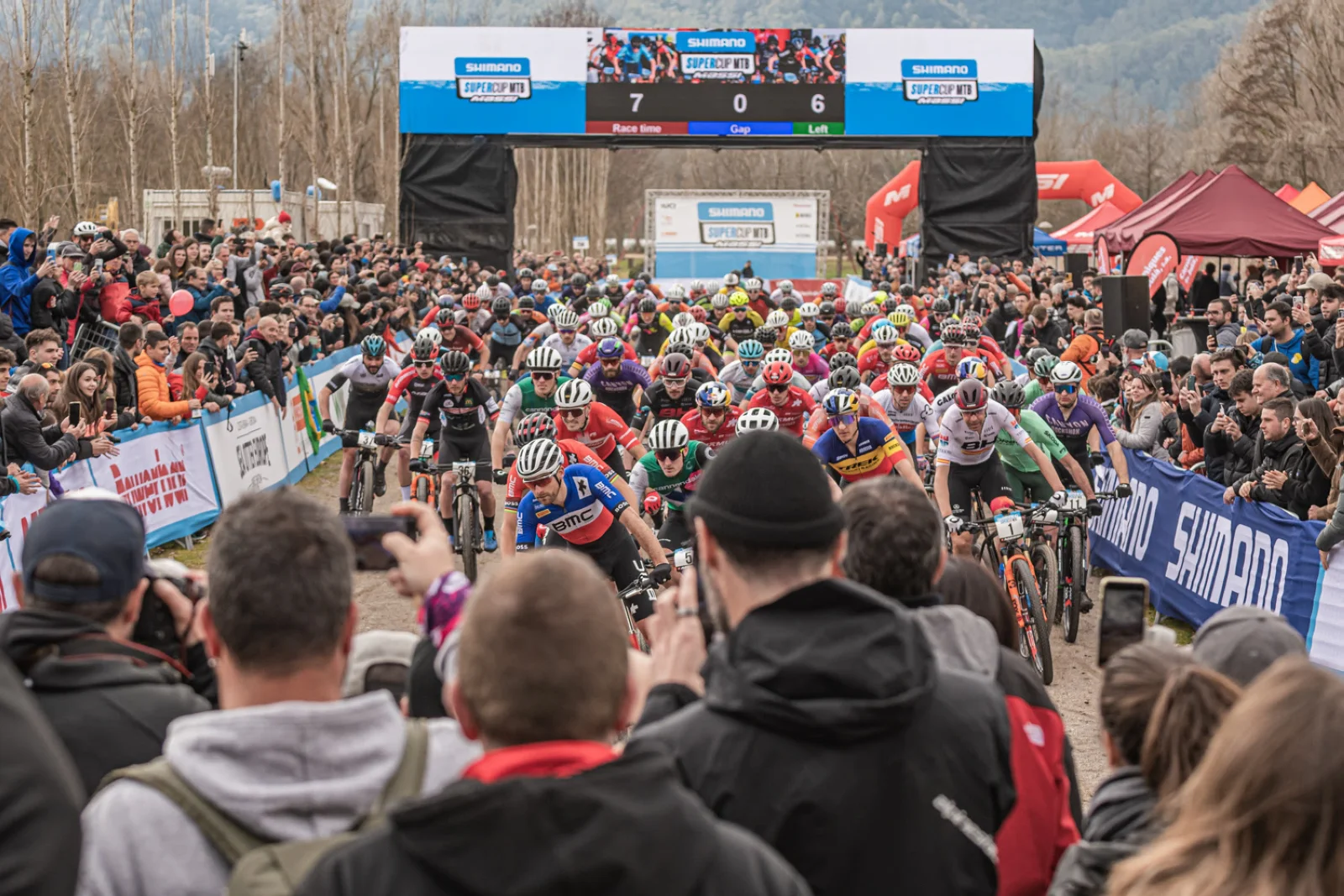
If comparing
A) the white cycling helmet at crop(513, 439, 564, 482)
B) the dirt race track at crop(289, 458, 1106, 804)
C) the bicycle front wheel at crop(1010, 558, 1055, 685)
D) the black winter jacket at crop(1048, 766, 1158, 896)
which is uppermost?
the black winter jacket at crop(1048, 766, 1158, 896)

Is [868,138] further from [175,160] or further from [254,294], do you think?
[254,294]

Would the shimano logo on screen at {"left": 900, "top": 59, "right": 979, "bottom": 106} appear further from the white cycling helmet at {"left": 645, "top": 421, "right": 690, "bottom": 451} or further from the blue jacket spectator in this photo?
the white cycling helmet at {"left": 645, "top": 421, "right": 690, "bottom": 451}

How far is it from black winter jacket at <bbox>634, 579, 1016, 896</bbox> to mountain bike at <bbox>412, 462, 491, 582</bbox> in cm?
933

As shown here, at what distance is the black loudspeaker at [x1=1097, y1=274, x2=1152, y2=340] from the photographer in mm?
17672

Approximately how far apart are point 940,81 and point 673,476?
28.1 meters

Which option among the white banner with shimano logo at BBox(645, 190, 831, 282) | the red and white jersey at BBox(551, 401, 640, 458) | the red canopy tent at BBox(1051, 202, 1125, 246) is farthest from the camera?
the white banner with shimano logo at BBox(645, 190, 831, 282)

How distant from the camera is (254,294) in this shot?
20031 mm

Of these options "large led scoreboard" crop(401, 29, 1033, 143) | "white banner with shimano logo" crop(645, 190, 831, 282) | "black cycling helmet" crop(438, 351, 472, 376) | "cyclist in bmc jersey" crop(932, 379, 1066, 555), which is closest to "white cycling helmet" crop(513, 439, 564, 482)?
"cyclist in bmc jersey" crop(932, 379, 1066, 555)

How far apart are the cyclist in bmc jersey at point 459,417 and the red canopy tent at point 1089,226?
23.8 metres

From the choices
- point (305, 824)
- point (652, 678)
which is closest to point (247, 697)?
point (305, 824)

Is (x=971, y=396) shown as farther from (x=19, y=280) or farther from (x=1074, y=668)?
(x=19, y=280)

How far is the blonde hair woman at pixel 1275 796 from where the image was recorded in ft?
6.66

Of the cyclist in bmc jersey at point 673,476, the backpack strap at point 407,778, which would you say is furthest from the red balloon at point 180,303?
the backpack strap at point 407,778

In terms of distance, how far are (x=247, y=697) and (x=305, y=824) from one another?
249 mm
